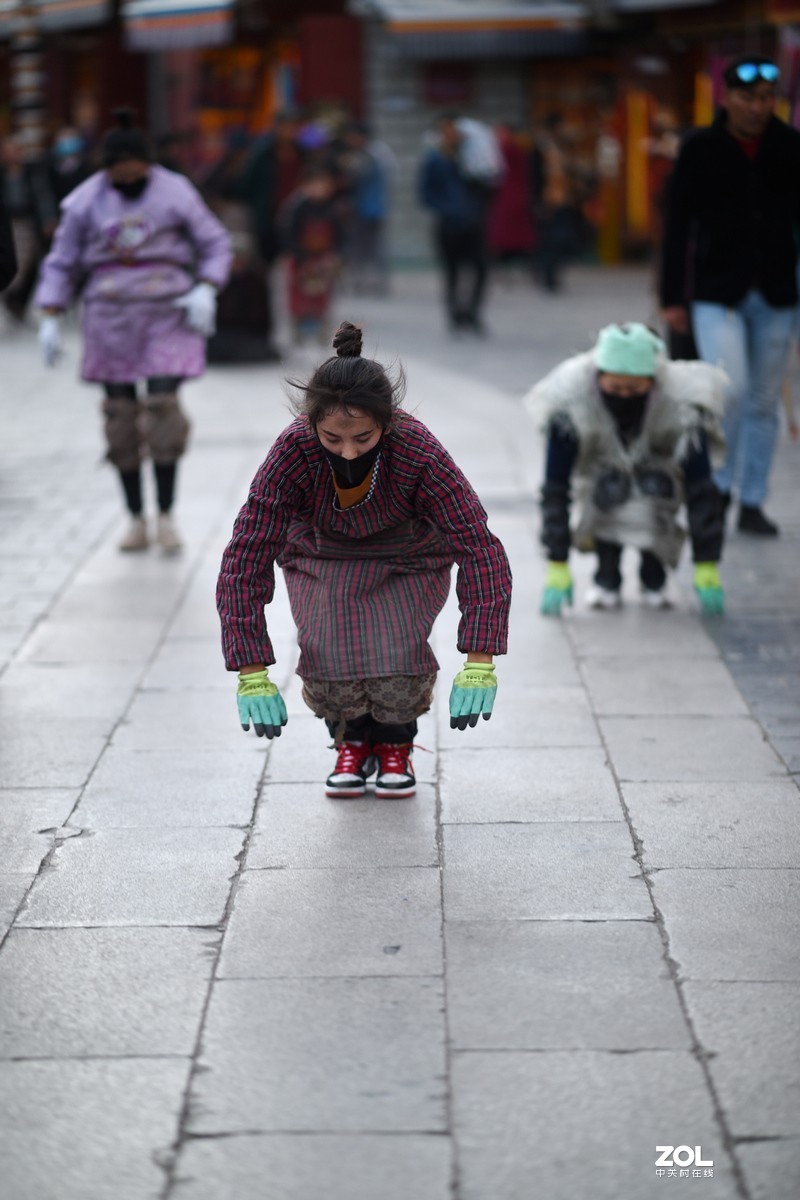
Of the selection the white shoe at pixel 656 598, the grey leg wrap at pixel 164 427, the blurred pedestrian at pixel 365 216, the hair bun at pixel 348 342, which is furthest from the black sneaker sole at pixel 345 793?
the blurred pedestrian at pixel 365 216

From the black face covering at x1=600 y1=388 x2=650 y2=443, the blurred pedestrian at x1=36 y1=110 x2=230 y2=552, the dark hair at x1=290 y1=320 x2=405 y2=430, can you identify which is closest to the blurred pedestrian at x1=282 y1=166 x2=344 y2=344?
the blurred pedestrian at x1=36 y1=110 x2=230 y2=552

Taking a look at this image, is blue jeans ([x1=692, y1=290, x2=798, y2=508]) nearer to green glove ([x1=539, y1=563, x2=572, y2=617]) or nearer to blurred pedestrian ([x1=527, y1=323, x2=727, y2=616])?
blurred pedestrian ([x1=527, y1=323, x2=727, y2=616])

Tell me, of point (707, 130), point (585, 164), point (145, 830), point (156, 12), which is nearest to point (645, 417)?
point (707, 130)

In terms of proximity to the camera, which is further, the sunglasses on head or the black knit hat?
the black knit hat

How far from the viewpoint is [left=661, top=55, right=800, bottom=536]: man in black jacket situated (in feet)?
21.7

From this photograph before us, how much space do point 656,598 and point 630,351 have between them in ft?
3.42

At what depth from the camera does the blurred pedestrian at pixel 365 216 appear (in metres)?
18.8

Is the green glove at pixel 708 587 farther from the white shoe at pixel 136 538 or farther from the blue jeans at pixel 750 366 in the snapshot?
the white shoe at pixel 136 538

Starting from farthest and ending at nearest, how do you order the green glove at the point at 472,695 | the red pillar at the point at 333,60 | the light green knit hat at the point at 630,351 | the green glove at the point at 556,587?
1. the red pillar at the point at 333,60
2. the green glove at the point at 556,587
3. the light green knit hat at the point at 630,351
4. the green glove at the point at 472,695

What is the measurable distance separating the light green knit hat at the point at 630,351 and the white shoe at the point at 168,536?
2178 mm

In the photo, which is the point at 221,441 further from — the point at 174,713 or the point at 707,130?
the point at 174,713

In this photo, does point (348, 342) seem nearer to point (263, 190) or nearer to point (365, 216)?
point (263, 190)

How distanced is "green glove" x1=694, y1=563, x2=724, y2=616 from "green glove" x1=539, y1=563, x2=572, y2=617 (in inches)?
16.9

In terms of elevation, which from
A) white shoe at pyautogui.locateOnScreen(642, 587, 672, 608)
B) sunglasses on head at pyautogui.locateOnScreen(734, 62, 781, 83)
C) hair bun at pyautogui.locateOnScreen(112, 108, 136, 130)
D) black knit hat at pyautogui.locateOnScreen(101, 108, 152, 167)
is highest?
sunglasses on head at pyautogui.locateOnScreen(734, 62, 781, 83)
